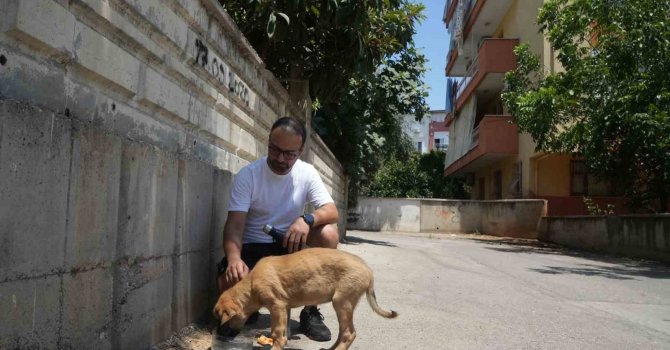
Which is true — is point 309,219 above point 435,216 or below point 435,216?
above

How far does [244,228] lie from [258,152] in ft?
8.55

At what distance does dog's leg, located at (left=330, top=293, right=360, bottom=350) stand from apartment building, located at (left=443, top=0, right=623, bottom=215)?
1710 cm

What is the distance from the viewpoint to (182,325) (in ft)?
12.6

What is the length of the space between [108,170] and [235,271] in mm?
1152

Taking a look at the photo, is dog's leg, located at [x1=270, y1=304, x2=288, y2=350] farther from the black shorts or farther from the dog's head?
the black shorts

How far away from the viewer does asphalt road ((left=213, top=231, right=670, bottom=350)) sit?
4512 millimetres

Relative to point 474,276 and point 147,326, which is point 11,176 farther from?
point 474,276

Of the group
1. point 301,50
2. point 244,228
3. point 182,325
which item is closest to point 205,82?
point 244,228

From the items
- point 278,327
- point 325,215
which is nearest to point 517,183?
point 325,215

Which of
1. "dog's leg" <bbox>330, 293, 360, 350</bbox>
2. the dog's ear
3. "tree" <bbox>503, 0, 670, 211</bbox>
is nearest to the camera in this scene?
the dog's ear

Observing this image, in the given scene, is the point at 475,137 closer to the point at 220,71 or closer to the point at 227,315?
the point at 220,71

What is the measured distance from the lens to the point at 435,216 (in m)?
28.6

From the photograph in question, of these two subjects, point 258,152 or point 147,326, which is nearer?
point 147,326

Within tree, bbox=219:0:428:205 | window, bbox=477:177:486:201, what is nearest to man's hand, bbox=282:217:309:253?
tree, bbox=219:0:428:205
